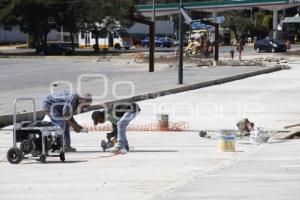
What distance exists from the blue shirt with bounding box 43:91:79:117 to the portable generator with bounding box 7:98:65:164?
0.42 meters

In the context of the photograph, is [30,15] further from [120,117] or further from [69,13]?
[120,117]

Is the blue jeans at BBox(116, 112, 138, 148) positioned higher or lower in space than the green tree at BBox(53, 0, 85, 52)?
lower

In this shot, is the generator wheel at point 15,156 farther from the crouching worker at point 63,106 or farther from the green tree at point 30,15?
the green tree at point 30,15

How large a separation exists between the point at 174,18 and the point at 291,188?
11832 centimetres

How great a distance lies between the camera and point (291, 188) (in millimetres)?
9992

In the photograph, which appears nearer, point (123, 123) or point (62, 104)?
point (62, 104)

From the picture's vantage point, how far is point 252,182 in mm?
10562

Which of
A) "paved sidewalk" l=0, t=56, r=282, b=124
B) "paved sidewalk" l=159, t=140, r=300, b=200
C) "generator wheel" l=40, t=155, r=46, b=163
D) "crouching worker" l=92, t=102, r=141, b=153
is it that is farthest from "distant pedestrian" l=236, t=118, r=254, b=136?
"paved sidewalk" l=0, t=56, r=282, b=124

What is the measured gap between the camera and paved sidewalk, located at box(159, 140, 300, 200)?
955 centimetres

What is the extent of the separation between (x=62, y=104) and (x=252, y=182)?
15.1 ft

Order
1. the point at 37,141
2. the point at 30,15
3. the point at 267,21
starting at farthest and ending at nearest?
the point at 267,21 < the point at 30,15 < the point at 37,141

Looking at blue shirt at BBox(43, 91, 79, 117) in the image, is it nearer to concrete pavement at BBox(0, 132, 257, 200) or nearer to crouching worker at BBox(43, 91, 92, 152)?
crouching worker at BBox(43, 91, 92, 152)

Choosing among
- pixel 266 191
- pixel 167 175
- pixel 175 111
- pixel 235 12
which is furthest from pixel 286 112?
pixel 235 12

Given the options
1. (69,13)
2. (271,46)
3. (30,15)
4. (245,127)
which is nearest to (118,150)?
(245,127)
